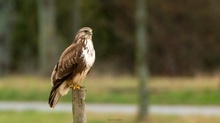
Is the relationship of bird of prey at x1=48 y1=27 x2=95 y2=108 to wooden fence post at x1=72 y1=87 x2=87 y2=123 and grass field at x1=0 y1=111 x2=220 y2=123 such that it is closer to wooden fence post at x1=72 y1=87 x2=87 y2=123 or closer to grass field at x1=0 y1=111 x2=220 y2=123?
wooden fence post at x1=72 y1=87 x2=87 y2=123

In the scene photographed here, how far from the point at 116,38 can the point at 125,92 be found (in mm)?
Result: 14277

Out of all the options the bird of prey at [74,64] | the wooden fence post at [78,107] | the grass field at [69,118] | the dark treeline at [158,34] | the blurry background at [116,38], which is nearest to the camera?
the wooden fence post at [78,107]

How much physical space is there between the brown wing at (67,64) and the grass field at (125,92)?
49.9 feet

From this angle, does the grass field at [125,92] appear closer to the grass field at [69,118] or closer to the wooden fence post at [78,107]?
the grass field at [69,118]

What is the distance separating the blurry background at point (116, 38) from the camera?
3119 cm


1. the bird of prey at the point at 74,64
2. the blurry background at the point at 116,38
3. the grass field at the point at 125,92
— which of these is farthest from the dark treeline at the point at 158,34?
the bird of prey at the point at 74,64

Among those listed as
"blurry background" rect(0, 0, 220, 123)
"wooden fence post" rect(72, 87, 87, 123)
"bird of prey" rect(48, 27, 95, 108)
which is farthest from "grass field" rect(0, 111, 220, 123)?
"wooden fence post" rect(72, 87, 87, 123)

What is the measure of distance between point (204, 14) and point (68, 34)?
7.84 metres

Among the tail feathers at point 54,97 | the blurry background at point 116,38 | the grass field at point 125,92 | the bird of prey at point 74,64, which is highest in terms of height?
the blurry background at point 116,38

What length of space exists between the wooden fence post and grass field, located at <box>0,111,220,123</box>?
10.0 meters

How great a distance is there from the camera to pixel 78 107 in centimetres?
716

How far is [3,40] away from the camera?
34500 millimetres

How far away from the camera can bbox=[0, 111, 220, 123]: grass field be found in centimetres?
1772

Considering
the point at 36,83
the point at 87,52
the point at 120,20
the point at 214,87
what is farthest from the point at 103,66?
the point at 87,52
